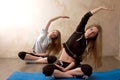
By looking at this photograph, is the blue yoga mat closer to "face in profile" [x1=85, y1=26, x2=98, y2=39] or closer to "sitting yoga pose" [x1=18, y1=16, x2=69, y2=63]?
"face in profile" [x1=85, y1=26, x2=98, y2=39]

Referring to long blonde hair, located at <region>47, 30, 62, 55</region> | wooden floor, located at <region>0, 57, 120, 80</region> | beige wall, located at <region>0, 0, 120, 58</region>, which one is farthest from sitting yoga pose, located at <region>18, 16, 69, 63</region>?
beige wall, located at <region>0, 0, 120, 58</region>

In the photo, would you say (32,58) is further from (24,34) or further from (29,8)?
(29,8)

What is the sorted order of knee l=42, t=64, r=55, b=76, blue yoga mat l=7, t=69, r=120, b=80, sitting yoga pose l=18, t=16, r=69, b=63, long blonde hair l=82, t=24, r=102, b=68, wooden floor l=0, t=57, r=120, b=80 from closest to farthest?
knee l=42, t=64, r=55, b=76 < blue yoga mat l=7, t=69, r=120, b=80 < long blonde hair l=82, t=24, r=102, b=68 < wooden floor l=0, t=57, r=120, b=80 < sitting yoga pose l=18, t=16, r=69, b=63

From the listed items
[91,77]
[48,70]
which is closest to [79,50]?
[91,77]

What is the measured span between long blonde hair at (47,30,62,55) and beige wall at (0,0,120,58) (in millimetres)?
614

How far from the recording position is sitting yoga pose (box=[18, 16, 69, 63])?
351 cm

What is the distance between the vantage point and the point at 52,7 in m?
4.11

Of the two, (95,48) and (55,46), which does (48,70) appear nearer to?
(95,48)

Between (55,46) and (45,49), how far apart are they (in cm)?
21

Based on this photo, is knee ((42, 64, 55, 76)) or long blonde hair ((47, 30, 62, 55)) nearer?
knee ((42, 64, 55, 76))

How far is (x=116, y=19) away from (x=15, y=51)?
1.99 metres

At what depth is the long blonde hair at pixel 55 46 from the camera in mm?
3537

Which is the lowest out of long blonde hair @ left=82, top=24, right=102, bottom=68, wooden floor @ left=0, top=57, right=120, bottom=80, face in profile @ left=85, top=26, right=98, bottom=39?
wooden floor @ left=0, top=57, right=120, bottom=80

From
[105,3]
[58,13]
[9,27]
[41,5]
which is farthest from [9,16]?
[105,3]
